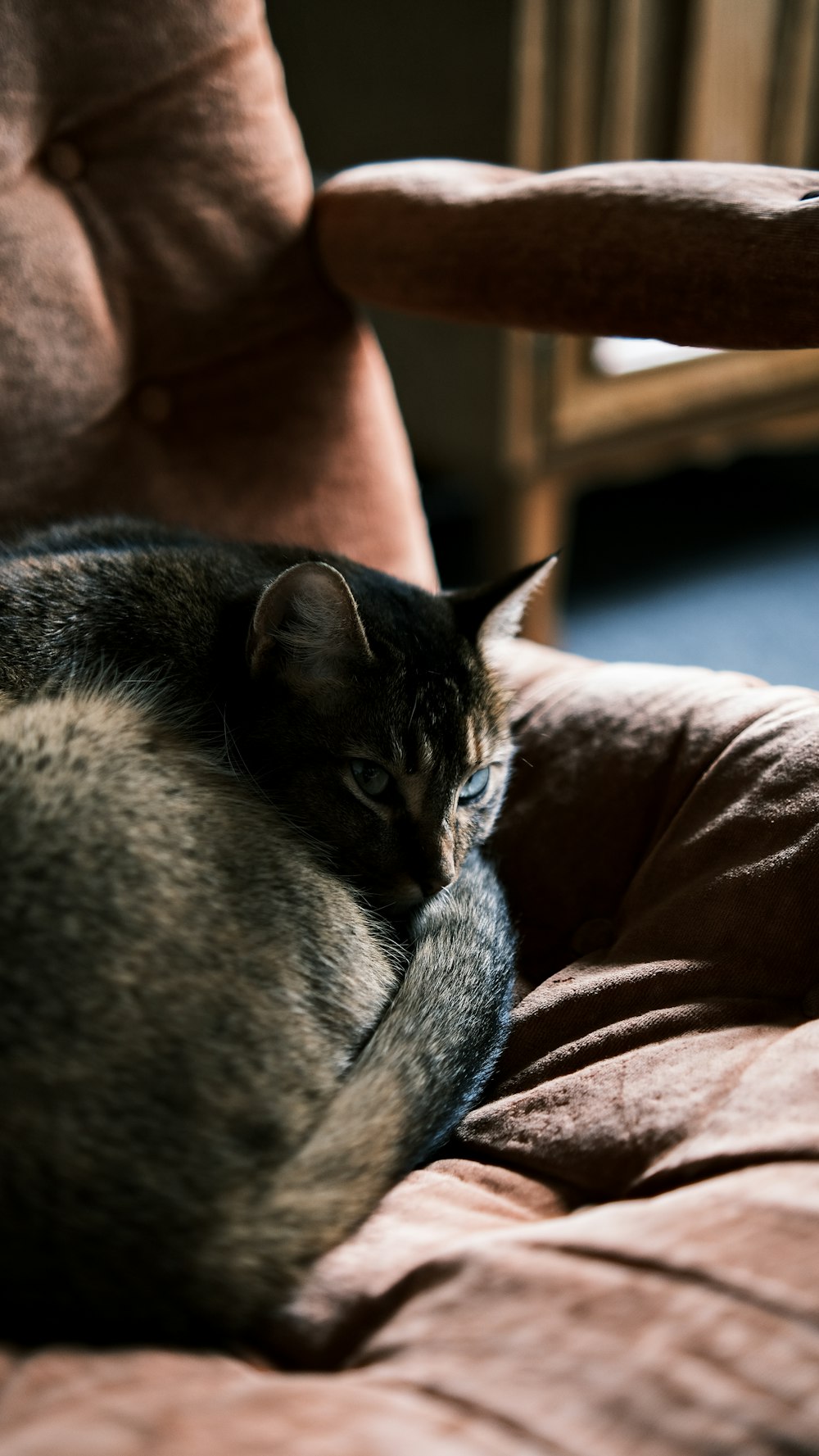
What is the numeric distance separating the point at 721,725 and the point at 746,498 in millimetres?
2339

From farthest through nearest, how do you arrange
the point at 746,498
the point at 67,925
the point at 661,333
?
the point at 746,498, the point at 661,333, the point at 67,925

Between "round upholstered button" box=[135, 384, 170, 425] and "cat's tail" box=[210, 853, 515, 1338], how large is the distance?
73cm

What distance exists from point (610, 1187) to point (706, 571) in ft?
7.59

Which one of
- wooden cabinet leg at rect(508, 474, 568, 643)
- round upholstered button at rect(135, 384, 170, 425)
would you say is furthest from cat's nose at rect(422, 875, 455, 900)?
wooden cabinet leg at rect(508, 474, 568, 643)

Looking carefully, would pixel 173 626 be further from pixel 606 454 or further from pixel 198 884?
pixel 606 454

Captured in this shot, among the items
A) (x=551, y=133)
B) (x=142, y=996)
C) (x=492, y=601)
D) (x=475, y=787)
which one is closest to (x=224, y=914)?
(x=142, y=996)

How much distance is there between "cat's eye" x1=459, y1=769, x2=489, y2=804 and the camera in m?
1.13

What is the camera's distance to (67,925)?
0.78m

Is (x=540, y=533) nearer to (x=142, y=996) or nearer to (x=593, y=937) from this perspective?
(x=593, y=937)

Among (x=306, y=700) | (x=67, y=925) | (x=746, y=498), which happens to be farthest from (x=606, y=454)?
(x=67, y=925)

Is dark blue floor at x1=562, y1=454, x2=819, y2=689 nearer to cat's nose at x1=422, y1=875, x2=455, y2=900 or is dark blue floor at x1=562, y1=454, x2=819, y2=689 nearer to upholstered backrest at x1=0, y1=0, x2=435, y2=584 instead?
upholstered backrest at x1=0, y1=0, x2=435, y2=584

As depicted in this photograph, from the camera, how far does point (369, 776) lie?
1071mm

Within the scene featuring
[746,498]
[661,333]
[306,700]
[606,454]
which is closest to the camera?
[306,700]

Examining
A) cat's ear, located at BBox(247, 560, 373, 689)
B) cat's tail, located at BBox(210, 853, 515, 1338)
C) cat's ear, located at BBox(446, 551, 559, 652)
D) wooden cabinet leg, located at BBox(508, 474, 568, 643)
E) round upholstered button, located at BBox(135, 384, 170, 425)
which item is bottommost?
wooden cabinet leg, located at BBox(508, 474, 568, 643)
